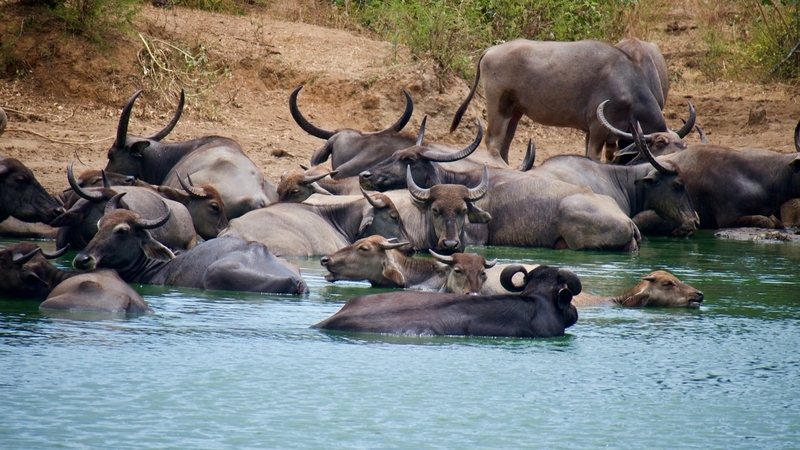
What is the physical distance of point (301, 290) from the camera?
29.0 ft

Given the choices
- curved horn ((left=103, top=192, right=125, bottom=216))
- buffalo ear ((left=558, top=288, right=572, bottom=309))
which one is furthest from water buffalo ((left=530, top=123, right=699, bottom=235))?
buffalo ear ((left=558, top=288, right=572, bottom=309))

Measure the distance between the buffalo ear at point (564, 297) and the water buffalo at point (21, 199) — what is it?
559 centimetres

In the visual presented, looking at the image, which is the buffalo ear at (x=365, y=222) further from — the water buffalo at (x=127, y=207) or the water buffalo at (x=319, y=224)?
the water buffalo at (x=127, y=207)

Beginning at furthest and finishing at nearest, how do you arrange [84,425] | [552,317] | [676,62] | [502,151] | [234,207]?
[676,62] → [502,151] → [234,207] → [552,317] → [84,425]

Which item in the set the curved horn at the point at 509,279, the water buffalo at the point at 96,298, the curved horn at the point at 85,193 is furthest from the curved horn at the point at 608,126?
the water buffalo at the point at 96,298

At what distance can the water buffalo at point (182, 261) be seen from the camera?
8867 millimetres

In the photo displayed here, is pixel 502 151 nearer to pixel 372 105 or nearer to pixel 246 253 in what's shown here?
pixel 372 105

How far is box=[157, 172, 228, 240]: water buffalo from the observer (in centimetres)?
1167

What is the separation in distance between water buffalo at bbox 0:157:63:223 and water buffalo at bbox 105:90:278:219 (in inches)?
76.2

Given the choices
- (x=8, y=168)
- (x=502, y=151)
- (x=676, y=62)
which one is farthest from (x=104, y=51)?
(x=676, y=62)

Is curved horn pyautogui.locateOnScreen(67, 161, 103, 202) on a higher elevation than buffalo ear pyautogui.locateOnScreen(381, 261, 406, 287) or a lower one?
higher

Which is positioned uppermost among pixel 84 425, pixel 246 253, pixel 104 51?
pixel 104 51

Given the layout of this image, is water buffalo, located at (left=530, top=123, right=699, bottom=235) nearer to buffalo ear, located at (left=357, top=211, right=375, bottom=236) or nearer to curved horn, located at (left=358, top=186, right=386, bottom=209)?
curved horn, located at (left=358, top=186, right=386, bottom=209)

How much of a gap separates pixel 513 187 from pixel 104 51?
7917 millimetres
